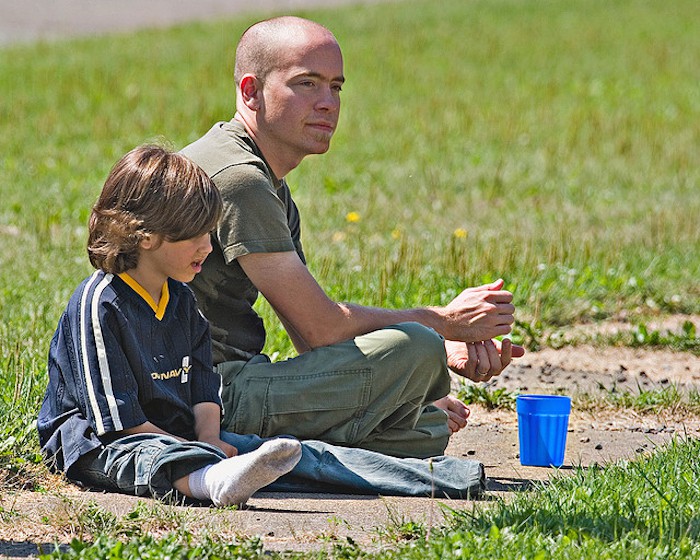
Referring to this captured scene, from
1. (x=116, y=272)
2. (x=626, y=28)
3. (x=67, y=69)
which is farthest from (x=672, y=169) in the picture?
(x=626, y=28)

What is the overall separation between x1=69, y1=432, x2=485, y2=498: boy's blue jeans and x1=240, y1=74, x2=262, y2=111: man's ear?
1259mm

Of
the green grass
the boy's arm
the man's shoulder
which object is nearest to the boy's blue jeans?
the boy's arm

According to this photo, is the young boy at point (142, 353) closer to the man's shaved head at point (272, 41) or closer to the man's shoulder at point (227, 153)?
the man's shoulder at point (227, 153)

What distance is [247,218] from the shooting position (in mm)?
4043

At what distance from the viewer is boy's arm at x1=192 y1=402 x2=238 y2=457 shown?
385cm

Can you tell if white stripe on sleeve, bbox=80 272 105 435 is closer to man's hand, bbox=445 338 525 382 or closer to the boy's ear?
the boy's ear

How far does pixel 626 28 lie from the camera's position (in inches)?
884

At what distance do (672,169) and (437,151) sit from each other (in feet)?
7.98

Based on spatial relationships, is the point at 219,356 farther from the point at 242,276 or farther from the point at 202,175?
the point at 202,175

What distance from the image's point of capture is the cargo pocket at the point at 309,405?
4.07 metres

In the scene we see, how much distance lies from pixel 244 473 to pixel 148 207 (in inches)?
36.8

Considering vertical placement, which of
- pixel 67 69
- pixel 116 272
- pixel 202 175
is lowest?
pixel 116 272

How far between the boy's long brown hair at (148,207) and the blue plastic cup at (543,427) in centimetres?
139

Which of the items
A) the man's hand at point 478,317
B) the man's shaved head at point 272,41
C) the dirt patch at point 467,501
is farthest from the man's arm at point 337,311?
the man's shaved head at point 272,41
